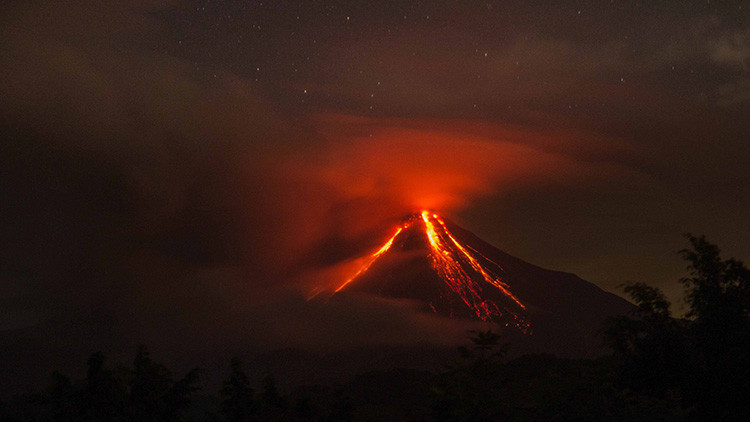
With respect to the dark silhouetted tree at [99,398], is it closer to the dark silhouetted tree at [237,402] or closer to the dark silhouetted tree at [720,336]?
the dark silhouetted tree at [237,402]

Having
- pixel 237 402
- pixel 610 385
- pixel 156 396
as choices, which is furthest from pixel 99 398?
pixel 610 385

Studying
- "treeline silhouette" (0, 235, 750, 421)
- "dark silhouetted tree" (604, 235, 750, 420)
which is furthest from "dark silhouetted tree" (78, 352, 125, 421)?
"dark silhouetted tree" (604, 235, 750, 420)

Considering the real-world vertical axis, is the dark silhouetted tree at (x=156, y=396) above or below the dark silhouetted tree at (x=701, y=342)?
above

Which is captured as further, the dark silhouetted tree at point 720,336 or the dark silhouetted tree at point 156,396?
the dark silhouetted tree at point 156,396

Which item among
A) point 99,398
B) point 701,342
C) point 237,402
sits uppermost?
point 99,398

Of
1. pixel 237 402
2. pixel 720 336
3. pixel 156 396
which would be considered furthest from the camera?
pixel 237 402

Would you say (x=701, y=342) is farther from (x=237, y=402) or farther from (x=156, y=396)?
(x=237, y=402)

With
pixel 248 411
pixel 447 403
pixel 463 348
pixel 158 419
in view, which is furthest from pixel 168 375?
pixel 463 348

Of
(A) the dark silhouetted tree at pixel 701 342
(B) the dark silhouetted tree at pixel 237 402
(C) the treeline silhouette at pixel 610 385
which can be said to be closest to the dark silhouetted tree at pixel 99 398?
(C) the treeline silhouette at pixel 610 385

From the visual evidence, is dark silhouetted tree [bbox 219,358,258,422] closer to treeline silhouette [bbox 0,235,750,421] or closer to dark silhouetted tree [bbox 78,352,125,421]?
treeline silhouette [bbox 0,235,750,421]
